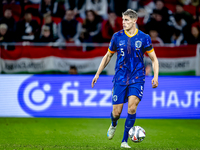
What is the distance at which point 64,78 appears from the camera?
782 centimetres

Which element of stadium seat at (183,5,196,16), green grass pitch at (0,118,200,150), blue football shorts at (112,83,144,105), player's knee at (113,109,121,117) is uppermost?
stadium seat at (183,5,196,16)

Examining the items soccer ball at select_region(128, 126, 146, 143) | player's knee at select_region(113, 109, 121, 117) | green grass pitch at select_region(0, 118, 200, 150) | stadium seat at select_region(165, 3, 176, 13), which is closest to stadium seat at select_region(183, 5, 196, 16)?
stadium seat at select_region(165, 3, 176, 13)

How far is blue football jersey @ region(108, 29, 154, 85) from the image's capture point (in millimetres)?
4914

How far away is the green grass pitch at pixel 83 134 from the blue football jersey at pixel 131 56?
109 centimetres

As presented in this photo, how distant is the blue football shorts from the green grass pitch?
29.9 inches

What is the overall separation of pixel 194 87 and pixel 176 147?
285 cm

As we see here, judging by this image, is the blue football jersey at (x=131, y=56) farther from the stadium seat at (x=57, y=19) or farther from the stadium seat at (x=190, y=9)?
the stadium seat at (x=190, y=9)

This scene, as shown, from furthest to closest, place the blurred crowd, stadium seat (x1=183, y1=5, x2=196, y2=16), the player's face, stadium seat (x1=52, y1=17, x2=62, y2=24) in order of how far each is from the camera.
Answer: stadium seat (x1=183, y1=5, x2=196, y2=16), stadium seat (x1=52, y1=17, x2=62, y2=24), the blurred crowd, the player's face

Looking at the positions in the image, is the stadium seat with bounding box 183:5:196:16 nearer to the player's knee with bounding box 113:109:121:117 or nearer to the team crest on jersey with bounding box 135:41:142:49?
the team crest on jersey with bounding box 135:41:142:49

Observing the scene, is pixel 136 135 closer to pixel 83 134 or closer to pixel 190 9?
pixel 83 134

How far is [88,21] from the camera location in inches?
444

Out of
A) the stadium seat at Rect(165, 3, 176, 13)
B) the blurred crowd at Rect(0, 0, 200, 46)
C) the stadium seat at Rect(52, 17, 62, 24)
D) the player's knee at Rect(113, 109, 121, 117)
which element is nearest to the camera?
Answer: the player's knee at Rect(113, 109, 121, 117)

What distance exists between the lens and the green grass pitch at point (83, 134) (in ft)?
17.3

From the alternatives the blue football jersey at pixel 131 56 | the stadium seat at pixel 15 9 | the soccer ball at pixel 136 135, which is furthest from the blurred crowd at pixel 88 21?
the soccer ball at pixel 136 135
